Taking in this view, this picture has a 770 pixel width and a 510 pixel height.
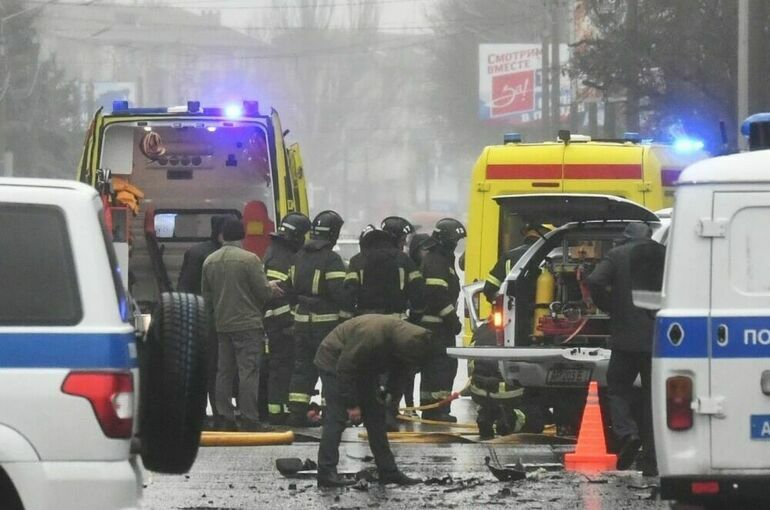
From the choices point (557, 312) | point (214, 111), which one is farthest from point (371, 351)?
point (214, 111)

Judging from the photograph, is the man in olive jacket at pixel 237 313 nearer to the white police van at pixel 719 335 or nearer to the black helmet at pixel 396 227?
the black helmet at pixel 396 227

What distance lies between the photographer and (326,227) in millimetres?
14984

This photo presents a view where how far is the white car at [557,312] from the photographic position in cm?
1309

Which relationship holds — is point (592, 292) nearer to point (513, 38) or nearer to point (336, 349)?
point (336, 349)

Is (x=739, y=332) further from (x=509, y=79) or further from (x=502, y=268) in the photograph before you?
(x=509, y=79)

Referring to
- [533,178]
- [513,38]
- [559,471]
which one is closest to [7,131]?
[513,38]

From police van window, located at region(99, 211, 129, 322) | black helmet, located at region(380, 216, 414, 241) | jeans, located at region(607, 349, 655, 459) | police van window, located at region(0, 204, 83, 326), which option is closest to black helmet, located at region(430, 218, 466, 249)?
black helmet, located at region(380, 216, 414, 241)

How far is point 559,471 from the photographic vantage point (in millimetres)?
12305

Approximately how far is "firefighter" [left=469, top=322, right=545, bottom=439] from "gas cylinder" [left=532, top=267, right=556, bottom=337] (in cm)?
46

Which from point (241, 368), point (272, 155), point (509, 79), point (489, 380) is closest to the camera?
point (489, 380)

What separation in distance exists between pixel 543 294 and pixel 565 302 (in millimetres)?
189

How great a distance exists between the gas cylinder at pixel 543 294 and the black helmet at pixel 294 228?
2197mm

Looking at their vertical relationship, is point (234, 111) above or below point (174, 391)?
above

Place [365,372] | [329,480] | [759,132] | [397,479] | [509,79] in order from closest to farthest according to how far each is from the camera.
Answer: [759,132]
[365,372]
[329,480]
[397,479]
[509,79]
